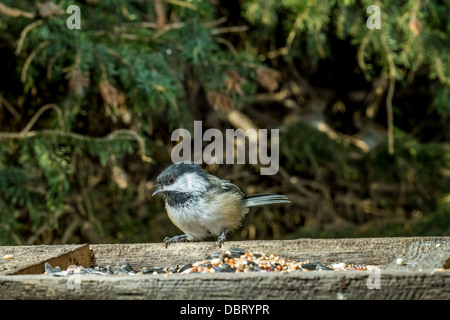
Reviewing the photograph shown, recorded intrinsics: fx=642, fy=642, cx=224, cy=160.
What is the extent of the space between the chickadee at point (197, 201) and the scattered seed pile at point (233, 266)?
0.37 m

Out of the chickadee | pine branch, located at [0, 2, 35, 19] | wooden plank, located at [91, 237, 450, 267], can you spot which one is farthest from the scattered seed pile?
pine branch, located at [0, 2, 35, 19]

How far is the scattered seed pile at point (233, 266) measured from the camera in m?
1.83

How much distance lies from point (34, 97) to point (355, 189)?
2110 mm

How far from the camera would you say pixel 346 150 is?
3932 millimetres

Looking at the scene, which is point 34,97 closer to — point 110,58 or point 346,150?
point 110,58

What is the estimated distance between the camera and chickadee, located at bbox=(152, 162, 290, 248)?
2.39 metres

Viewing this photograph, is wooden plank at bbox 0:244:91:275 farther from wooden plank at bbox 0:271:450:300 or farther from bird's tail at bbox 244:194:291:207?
bird's tail at bbox 244:194:291:207

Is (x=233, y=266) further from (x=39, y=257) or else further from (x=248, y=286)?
(x=39, y=257)

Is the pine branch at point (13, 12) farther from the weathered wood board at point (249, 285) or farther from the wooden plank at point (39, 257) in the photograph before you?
the weathered wood board at point (249, 285)

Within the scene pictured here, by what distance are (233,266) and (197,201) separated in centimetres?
60

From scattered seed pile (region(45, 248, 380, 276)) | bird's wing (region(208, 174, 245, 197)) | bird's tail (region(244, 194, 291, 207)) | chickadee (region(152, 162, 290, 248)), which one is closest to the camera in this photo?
scattered seed pile (region(45, 248, 380, 276))

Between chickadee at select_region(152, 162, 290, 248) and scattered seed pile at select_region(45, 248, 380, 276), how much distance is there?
373 mm

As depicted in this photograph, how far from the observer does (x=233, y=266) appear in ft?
6.04
